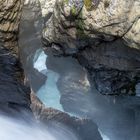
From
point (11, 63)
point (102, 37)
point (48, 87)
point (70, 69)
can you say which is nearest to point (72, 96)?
point (70, 69)

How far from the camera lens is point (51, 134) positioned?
2773 cm

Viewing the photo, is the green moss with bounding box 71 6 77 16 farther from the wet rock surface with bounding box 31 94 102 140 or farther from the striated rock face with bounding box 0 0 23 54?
the wet rock surface with bounding box 31 94 102 140

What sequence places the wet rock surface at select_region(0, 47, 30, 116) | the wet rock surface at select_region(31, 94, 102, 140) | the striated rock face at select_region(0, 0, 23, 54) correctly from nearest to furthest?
the striated rock face at select_region(0, 0, 23, 54) → the wet rock surface at select_region(0, 47, 30, 116) → the wet rock surface at select_region(31, 94, 102, 140)

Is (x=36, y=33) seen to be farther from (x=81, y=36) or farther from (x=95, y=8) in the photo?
(x=95, y=8)

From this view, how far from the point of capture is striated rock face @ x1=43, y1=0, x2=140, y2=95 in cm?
1919

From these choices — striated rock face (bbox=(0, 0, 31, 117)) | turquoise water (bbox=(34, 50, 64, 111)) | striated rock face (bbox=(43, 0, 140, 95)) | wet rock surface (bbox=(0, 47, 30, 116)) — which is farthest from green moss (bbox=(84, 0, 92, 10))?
turquoise water (bbox=(34, 50, 64, 111))

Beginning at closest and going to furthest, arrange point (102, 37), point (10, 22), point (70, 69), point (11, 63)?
1. point (10, 22)
2. point (11, 63)
3. point (102, 37)
4. point (70, 69)

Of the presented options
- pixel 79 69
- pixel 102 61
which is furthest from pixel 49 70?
pixel 102 61

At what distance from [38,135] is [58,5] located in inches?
457

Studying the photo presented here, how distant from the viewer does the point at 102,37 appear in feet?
68.4

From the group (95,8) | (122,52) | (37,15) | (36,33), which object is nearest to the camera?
(95,8)

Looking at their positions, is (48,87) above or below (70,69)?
below

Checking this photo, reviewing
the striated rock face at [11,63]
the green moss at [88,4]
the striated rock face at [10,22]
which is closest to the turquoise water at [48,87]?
the striated rock face at [11,63]

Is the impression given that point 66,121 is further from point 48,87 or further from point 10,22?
point 10,22
